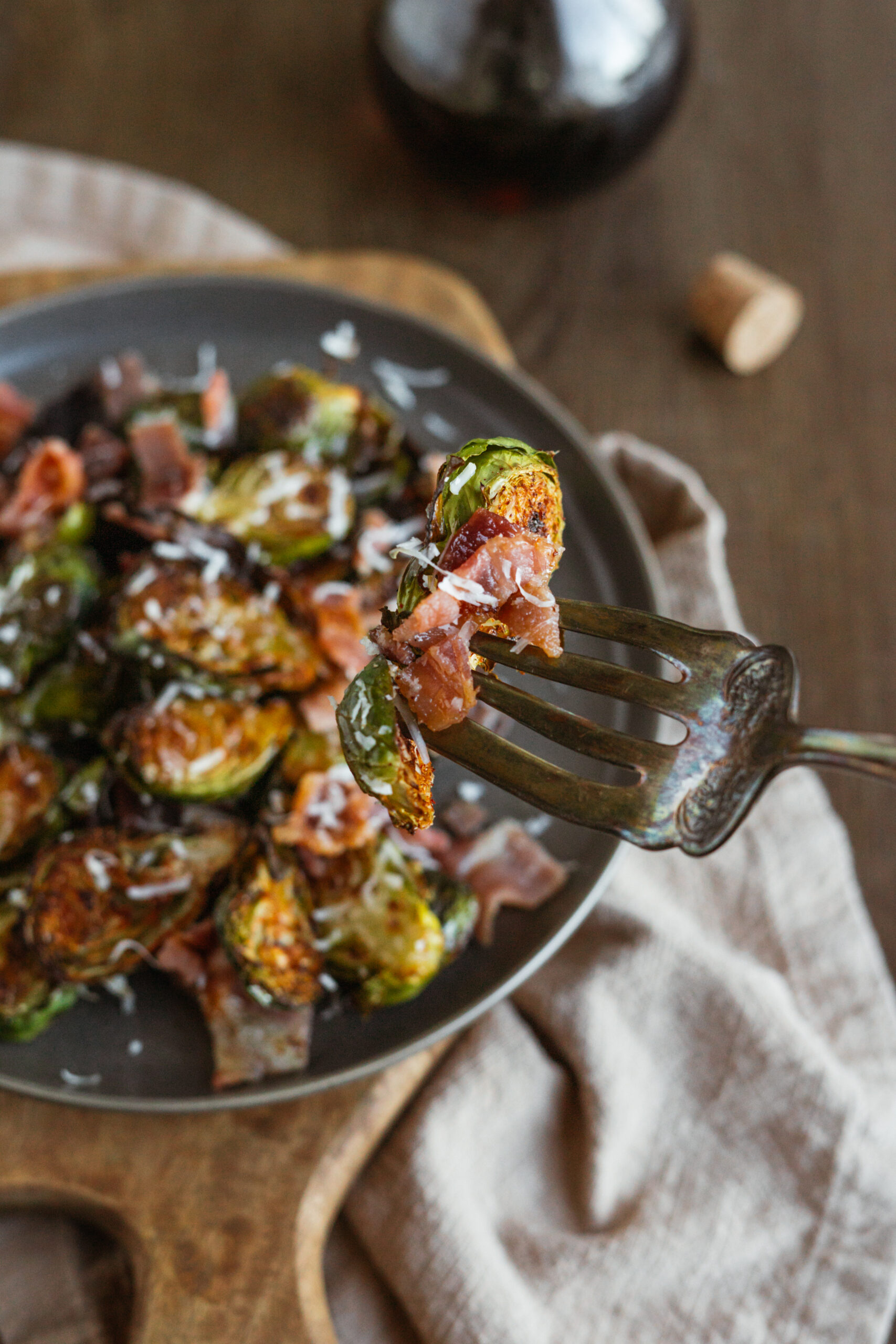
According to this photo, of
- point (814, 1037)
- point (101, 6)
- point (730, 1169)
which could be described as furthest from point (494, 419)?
point (101, 6)

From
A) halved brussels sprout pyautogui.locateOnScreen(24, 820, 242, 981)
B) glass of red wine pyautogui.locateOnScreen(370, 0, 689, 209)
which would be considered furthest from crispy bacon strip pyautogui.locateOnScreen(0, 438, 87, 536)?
glass of red wine pyautogui.locateOnScreen(370, 0, 689, 209)

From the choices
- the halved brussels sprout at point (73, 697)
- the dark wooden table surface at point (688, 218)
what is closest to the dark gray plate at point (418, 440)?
the halved brussels sprout at point (73, 697)

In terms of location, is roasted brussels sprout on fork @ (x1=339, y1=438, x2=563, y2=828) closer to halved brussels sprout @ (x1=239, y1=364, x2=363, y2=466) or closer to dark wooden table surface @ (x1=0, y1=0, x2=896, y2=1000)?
halved brussels sprout @ (x1=239, y1=364, x2=363, y2=466)

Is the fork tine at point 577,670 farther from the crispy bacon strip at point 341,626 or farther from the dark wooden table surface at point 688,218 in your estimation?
the dark wooden table surface at point 688,218

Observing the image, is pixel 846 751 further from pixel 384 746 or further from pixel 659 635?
pixel 384 746

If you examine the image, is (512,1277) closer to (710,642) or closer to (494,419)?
(710,642)
